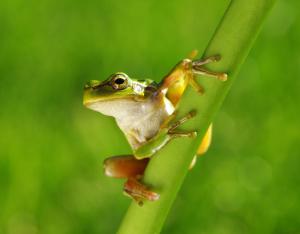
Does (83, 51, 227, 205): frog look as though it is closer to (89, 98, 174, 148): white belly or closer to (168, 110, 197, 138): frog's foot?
(89, 98, 174, 148): white belly

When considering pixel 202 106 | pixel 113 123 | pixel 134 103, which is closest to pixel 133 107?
pixel 134 103

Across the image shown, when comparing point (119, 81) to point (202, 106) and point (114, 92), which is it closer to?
point (114, 92)

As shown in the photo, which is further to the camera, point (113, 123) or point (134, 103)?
point (113, 123)

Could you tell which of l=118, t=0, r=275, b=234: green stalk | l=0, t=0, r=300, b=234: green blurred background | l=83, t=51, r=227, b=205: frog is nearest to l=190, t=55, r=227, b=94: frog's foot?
l=118, t=0, r=275, b=234: green stalk

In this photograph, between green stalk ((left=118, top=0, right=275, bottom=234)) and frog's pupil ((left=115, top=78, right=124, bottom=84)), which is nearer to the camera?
green stalk ((left=118, top=0, right=275, bottom=234))

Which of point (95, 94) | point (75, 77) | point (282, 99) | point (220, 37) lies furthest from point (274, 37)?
point (220, 37)

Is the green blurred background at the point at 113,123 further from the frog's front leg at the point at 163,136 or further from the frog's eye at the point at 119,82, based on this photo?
the frog's front leg at the point at 163,136

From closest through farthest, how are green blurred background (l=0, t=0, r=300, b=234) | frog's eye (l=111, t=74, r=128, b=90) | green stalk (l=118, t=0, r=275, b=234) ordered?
1. green stalk (l=118, t=0, r=275, b=234)
2. frog's eye (l=111, t=74, r=128, b=90)
3. green blurred background (l=0, t=0, r=300, b=234)
